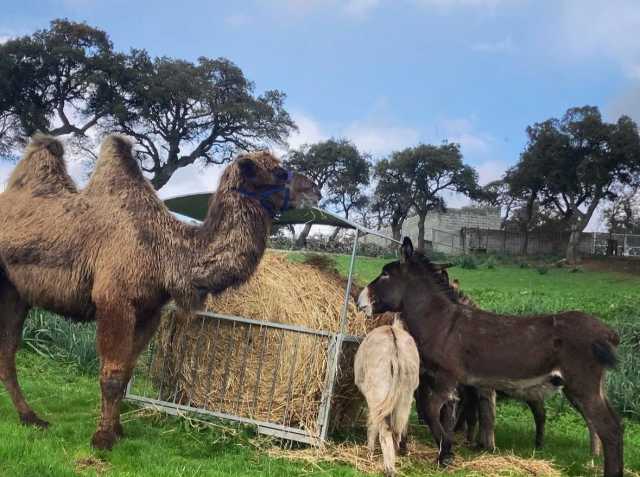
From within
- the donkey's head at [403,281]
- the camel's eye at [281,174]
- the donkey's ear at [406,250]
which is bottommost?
the donkey's head at [403,281]

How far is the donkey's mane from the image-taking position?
7.37 m

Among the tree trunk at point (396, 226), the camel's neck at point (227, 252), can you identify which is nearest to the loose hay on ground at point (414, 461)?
the camel's neck at point (227, 252)

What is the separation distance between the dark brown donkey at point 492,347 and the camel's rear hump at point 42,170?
360cm

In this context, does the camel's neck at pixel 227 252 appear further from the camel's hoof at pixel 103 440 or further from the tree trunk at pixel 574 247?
the tree trunk at pixel 574 247

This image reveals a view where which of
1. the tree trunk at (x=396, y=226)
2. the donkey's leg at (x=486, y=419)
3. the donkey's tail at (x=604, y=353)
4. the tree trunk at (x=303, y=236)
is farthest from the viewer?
the tree trunk at (x=396, y=226)

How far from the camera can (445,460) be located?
636cm

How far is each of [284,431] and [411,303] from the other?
205 cm

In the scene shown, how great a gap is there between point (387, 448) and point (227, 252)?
2365mm

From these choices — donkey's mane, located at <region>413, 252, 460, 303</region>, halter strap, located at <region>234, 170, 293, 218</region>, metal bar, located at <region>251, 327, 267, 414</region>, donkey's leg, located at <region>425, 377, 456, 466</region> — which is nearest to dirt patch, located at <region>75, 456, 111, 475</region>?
metal bar, located at <region>251, 327, 267, 414</region>

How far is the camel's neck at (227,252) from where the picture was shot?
6020mm

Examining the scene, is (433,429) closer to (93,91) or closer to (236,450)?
(236,450)

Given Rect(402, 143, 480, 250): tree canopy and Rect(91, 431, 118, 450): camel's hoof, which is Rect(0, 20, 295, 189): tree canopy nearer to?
Rect(402, 143, 480, 250): tree canopy

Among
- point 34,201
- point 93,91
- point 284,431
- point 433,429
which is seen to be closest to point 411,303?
point 433,429

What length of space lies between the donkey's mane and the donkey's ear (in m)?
0.10
